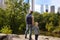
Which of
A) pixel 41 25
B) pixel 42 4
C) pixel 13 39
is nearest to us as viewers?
pixel 13 39

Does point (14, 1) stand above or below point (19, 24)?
above

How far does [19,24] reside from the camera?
12.8 metres

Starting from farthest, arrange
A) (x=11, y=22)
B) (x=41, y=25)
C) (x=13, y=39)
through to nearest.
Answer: (x=41, y=25) → (x=11, y=22) → (x=13, y=39)

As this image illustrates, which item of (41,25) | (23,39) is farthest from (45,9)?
(23,39)

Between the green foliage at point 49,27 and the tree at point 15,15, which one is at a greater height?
the tree at point 15,15

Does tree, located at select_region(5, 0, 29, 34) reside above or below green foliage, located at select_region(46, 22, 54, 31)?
above

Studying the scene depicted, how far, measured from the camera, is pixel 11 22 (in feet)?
41.7

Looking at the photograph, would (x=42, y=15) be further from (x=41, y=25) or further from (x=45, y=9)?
(x=45, y=9)

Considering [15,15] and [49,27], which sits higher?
[15,15]

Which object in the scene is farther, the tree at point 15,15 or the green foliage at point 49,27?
the green foliage at point 49,27

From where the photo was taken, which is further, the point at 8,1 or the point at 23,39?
the point at 8,1

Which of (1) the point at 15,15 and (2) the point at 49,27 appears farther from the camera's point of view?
(2) the point at 49,27

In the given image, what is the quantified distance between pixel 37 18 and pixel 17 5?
4070mm

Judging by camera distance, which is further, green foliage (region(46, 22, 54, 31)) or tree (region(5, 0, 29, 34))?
green foliage (region(46, 22, 54, 31))
